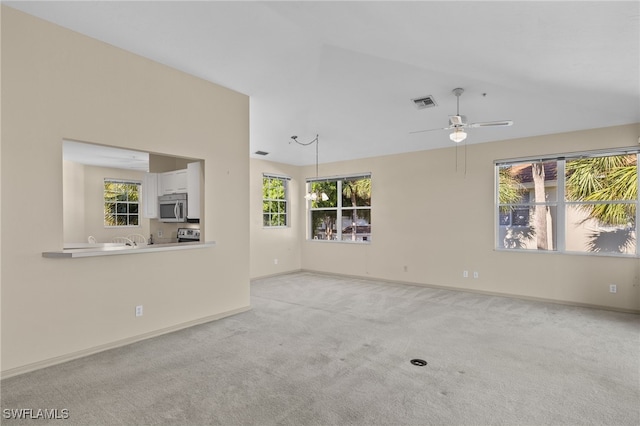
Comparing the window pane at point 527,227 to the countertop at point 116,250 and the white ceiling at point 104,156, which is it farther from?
the white ceiling at point 104,156

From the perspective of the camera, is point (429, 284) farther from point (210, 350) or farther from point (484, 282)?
point (210, 350)

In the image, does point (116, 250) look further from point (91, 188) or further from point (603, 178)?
point (603, 178)

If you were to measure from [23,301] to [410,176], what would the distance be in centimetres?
609

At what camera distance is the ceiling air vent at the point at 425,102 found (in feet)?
14.6

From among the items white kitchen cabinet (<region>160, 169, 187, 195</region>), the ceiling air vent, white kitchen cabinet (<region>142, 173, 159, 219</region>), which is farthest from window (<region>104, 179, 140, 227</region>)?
the ceiling air vent

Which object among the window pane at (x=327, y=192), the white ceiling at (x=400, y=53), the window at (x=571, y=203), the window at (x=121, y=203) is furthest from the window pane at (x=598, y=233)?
the window at (x=121, y=203)

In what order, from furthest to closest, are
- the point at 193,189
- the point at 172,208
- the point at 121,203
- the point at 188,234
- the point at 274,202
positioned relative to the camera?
the point at 121,203
the point at 274,202
the point at 188,234
the point at 172,208
the point at 193,189

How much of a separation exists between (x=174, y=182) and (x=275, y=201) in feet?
10.8

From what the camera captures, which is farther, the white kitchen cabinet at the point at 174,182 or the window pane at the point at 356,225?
the window pane at the point at 356,225

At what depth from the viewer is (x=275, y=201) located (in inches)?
316

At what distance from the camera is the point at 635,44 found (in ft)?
9.00

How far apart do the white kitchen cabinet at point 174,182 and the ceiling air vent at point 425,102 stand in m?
3.37

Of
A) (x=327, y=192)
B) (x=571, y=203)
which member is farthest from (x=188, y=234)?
(x=571, y=203)

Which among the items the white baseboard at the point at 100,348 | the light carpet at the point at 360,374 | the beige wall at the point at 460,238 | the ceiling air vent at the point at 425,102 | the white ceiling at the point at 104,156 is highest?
the ceiling air vent at the point at 425,102
